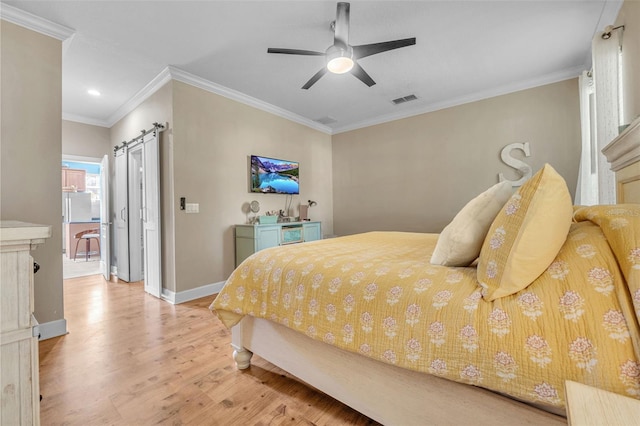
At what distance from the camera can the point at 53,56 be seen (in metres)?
2.33

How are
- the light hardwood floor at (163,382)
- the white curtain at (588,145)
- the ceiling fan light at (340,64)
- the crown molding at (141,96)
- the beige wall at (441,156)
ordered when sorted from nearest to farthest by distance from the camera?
the light hardwood floor at (163,382), the ceiling fan light at (340,64), the white curtain at (588,145), the crown molding at (141,96), the beige wall at (441,156)

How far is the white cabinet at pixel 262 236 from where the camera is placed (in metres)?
3.38

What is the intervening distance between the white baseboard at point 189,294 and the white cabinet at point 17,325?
216cm

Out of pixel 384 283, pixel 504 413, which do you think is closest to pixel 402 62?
pixel 384 283

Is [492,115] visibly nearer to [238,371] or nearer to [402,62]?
[402,62]

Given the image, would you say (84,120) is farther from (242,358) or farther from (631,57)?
(631,57)

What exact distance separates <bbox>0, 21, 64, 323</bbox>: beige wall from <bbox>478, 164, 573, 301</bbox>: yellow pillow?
305 cm

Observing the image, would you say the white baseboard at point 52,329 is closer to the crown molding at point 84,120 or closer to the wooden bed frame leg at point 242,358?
Result: the wooden bed frame leg at point 242,358

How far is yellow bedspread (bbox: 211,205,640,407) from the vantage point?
0.70 m

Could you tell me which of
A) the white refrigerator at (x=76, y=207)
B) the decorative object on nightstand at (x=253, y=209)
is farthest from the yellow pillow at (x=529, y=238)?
the white refrigerator at (x=76, y=207)

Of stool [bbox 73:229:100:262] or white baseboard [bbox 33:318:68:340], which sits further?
stool [bbox 73:229:100:262]

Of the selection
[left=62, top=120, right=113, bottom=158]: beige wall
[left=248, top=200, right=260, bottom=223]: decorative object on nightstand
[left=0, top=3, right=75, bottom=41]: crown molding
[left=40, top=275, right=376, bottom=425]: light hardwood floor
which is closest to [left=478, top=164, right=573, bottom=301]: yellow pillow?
[left=40, top=275, right=376, bottom=425]: light hardwood floor

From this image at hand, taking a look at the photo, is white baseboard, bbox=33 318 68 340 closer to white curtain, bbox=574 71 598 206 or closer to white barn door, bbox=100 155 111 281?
white barn door, bbox=100 155 111 281

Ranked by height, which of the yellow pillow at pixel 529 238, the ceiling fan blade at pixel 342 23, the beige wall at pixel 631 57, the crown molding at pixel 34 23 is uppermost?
the crown molding at pixel 34 23
